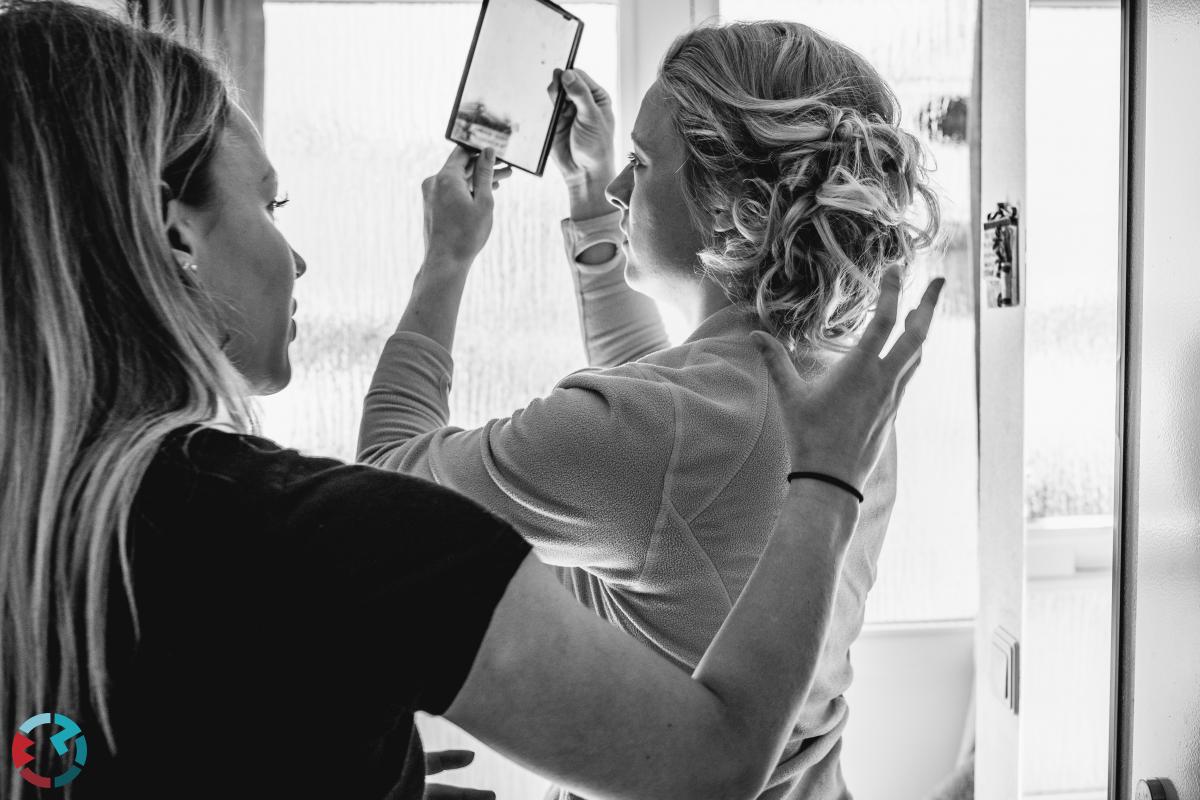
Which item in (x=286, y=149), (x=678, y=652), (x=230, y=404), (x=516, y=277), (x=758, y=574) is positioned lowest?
(x=678, y=652)

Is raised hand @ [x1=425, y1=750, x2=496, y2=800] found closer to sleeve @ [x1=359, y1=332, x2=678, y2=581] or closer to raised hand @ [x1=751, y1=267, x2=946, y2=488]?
sleeve @ [x1=359, y1=332, x2=678, y2=581]

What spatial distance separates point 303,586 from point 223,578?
1.6 inches

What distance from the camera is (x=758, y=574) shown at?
21.9 inches

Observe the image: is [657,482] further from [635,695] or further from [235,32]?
[235,32]

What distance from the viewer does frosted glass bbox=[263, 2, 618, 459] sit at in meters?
1.21

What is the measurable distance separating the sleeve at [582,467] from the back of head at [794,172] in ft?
0.58

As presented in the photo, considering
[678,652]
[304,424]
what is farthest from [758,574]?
[304,424]

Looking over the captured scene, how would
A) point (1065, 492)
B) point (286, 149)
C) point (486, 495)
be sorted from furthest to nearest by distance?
1. point (286, 149)
2. point (1065, 492)
3. point (486, 495)

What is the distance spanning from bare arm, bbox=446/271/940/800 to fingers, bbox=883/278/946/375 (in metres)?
0.07

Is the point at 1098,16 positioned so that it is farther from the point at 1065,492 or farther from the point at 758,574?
the point at 758,574

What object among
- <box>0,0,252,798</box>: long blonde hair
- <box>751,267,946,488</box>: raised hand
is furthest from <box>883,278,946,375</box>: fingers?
<box>0,0,252,798</box>: long blonde hair

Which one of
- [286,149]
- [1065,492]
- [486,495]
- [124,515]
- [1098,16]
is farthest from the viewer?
[286,149]

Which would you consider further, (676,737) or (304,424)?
(304,424)

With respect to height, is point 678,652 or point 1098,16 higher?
point 1098,16
